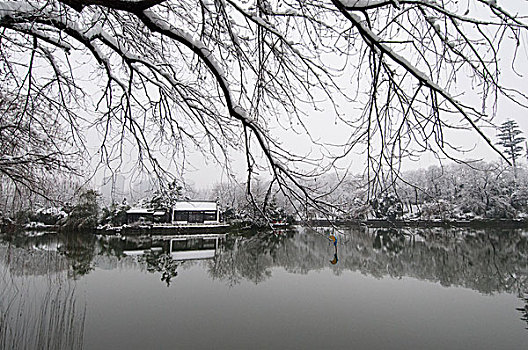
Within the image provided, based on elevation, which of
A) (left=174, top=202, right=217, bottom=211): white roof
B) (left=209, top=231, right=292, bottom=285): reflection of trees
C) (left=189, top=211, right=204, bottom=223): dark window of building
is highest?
(left=174, top=202, right=217, bottom=211): white roof

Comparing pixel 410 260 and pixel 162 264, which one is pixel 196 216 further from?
pixel 410 260

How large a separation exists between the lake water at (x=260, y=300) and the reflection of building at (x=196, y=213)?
1161 centimetres

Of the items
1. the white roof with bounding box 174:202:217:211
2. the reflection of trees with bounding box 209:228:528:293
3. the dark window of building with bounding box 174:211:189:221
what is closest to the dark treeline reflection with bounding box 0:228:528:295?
the reflection of trees with bounding box 209:228:528:293

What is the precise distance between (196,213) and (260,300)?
61.4ft

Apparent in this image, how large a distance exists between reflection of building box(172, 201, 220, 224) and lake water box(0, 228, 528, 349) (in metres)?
11.6

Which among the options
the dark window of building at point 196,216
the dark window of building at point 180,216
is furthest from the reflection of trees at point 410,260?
the dark window of building at point 180,216

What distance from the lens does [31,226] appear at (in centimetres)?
2064

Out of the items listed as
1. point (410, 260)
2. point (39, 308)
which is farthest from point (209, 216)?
point (39, 308)

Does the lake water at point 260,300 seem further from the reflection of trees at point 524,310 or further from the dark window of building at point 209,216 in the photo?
the dark window of building at point 209,216

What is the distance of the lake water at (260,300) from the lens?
5594mm

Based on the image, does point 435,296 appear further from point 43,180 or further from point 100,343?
point 43,180

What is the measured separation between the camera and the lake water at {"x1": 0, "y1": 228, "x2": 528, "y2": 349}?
5594 millimetres

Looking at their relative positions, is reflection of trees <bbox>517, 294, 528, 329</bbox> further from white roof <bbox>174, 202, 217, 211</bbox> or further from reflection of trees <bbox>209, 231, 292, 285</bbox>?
white roof <bbox>174, 202, 217, 211</bbox>

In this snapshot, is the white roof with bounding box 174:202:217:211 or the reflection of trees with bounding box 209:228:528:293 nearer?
the reflection of trees with bounding box 209:228:528:293
